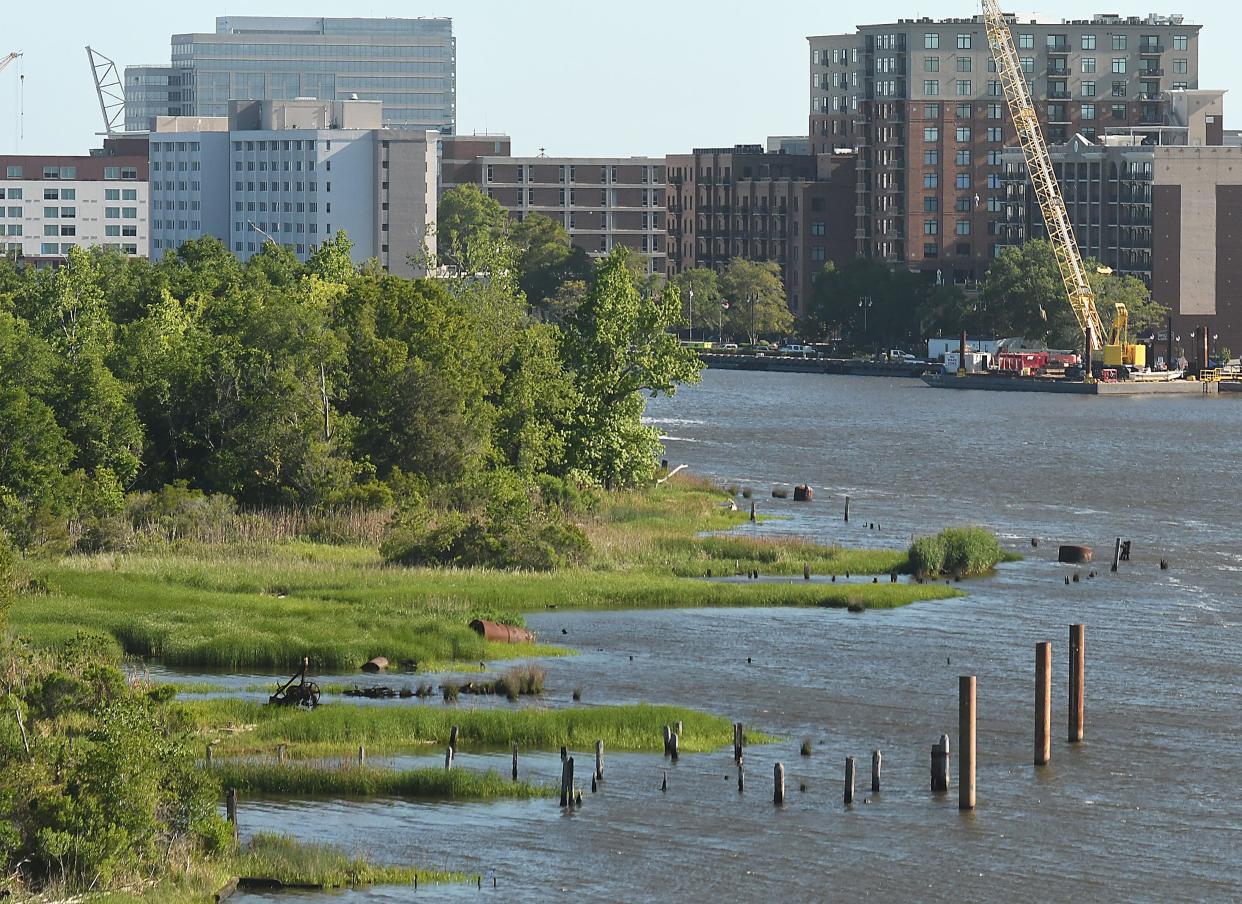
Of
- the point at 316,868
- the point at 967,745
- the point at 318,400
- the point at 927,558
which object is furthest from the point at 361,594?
the point at 316,868

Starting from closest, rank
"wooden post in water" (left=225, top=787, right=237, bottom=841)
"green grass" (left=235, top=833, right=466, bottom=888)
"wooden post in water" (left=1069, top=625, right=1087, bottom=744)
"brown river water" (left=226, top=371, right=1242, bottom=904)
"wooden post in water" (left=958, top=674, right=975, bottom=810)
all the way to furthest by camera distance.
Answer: "green grass" (left=235, top=833, right=466, bottom=888) → "wooden post in water" (left=225, top=787, right=237, bottom=841) → "brown river water" (left=226, top=371, right=1242, bottom=904) → "wooden post in water" (left=958, top=674, right=975, bottom=810) → "wooden post in water" (left=1069, top=625, right=1087, bottom=744)

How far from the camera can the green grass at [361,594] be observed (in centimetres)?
6675

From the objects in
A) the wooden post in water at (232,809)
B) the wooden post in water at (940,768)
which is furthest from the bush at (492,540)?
the wooden post in water at (232,809)

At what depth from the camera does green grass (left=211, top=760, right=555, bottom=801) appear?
50531 mm

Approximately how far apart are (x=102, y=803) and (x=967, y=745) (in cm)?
1828

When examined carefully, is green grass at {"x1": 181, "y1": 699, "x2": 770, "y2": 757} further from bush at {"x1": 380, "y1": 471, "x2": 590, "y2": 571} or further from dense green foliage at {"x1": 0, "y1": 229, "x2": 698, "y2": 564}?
dense green foliage at {"x1": 0, "y1": 229, "x2": 698, "y2": 564}

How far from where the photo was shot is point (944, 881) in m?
45.6

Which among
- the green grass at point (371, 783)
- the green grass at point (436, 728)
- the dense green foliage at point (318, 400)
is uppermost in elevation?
the dense green foliage at point (318, 400)

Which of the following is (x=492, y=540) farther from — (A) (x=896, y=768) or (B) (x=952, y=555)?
(A) (x=896, y=768)

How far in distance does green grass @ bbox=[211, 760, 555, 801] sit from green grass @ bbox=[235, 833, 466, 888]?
4933mm

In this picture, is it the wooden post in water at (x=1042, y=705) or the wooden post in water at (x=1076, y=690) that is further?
the wooden post in water at (x=1076, y=690)

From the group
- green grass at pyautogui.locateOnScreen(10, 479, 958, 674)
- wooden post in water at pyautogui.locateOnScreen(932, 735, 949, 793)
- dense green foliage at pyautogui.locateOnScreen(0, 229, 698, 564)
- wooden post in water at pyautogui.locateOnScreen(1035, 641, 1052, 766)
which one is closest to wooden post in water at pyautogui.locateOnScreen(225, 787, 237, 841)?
wooden post in water at pyautogui.locateOnScreen(932, 735, 949, 793)

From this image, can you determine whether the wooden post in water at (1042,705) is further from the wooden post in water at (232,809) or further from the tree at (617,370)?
the tree at (617,370)

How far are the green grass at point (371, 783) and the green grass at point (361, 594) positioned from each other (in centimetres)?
1435
